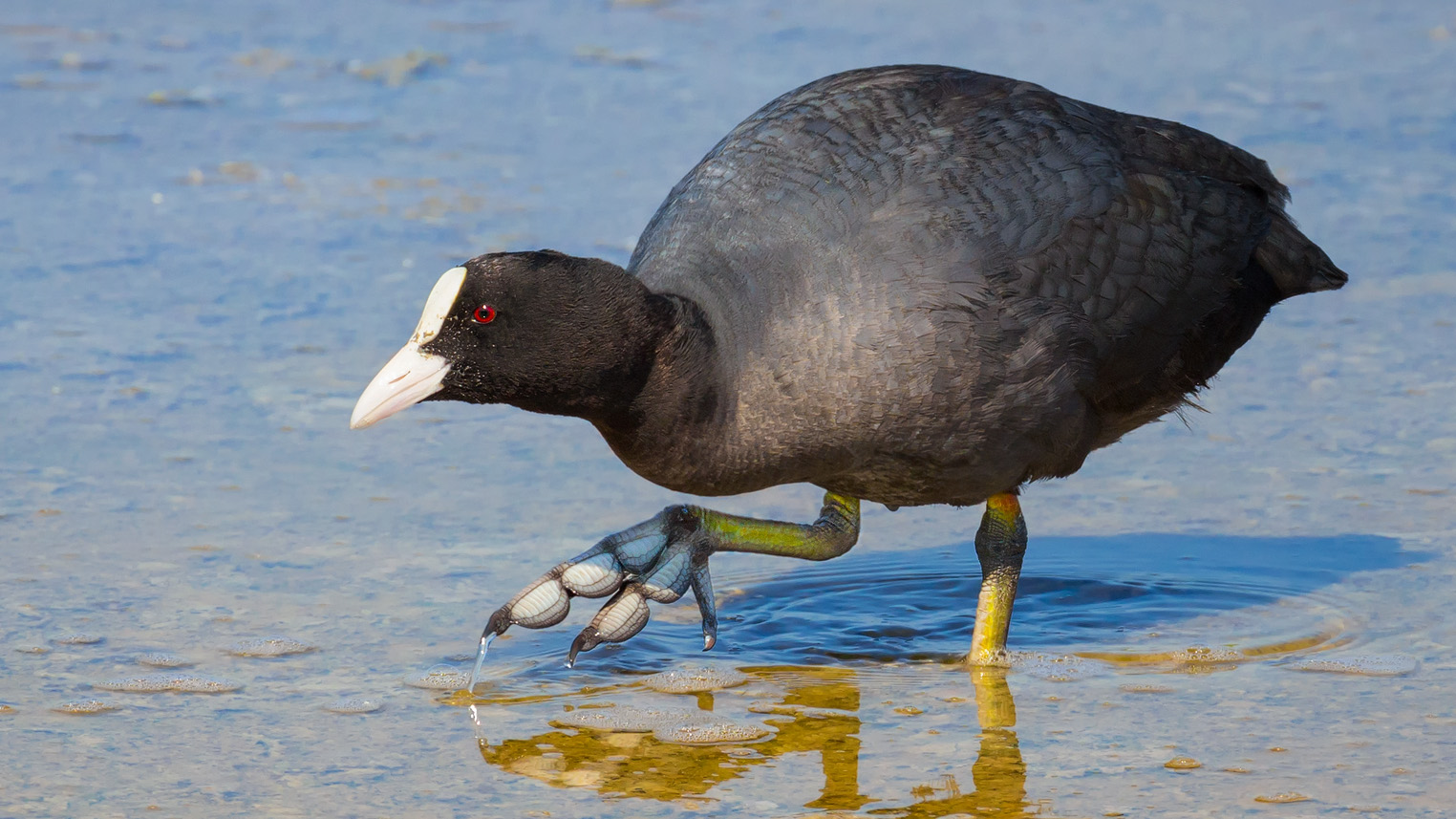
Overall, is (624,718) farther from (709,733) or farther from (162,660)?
(162,660)

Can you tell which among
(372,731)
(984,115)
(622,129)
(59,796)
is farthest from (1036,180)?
(622,129)

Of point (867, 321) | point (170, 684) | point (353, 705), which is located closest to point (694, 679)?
point (353, 705)

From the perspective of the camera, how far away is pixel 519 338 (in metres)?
4.25

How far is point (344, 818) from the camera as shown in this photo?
12.9 ft

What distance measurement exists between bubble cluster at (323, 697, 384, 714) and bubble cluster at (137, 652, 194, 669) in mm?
412

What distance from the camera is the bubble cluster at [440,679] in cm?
460

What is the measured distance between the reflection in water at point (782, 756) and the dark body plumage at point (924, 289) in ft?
1.72

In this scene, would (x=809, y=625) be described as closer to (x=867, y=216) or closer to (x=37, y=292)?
(x=867, y=216)

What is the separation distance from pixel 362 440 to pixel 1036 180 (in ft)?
7.55

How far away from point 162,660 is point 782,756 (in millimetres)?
1436

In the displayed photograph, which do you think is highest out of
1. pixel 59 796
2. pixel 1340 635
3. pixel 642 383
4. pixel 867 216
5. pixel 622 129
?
pixel 622 129

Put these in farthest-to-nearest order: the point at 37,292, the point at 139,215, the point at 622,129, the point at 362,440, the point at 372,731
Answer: the point at 622,129 → the point at 139,215 → the point at 37,292 → the point at 362,440 → the point at 372,731

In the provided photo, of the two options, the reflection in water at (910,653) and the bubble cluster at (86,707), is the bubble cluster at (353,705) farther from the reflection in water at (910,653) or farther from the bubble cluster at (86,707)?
the bubble cluster at (86,707)

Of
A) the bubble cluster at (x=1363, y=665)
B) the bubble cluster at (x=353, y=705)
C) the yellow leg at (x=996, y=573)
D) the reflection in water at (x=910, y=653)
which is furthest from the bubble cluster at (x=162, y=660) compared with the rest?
the bubble cluster at (x=1363, y=665)
